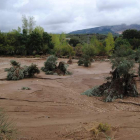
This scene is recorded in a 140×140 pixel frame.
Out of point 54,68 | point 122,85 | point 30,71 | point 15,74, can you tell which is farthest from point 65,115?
point 54,68

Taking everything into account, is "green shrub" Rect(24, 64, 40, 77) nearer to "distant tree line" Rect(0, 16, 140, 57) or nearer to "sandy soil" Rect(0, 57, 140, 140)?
"sandy soil" Rect(0, 57, 140, 140)

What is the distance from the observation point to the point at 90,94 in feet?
24.8

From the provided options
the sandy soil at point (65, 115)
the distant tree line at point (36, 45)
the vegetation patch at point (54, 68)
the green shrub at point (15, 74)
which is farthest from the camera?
the distant tree line at point (36, 45)

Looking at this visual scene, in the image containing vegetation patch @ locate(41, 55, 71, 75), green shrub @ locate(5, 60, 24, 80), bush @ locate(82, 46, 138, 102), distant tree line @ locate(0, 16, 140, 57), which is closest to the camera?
bush @ locate(82, 46, 138, 102)

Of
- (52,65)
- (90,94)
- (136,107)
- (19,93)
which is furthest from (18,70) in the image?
(136,107)

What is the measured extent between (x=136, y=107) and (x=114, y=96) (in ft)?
3.54

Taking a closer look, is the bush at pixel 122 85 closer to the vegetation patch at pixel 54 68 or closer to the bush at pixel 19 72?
the bush at pixel 19 72

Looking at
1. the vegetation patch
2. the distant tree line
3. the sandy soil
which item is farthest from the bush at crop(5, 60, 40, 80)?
the distant tree line

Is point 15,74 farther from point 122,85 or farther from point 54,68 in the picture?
point 122,85

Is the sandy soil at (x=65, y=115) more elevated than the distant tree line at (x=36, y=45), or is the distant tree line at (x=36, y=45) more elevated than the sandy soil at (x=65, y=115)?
the distant tree line at (x=36, y=45)

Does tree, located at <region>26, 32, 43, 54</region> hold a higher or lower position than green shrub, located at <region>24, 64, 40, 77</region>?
higher

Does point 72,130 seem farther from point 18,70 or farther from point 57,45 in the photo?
point 57,45

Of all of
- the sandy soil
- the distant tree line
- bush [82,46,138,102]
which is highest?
the distant tree line

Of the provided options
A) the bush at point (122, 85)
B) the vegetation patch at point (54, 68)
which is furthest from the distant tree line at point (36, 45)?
the bush at point (122, 85)
